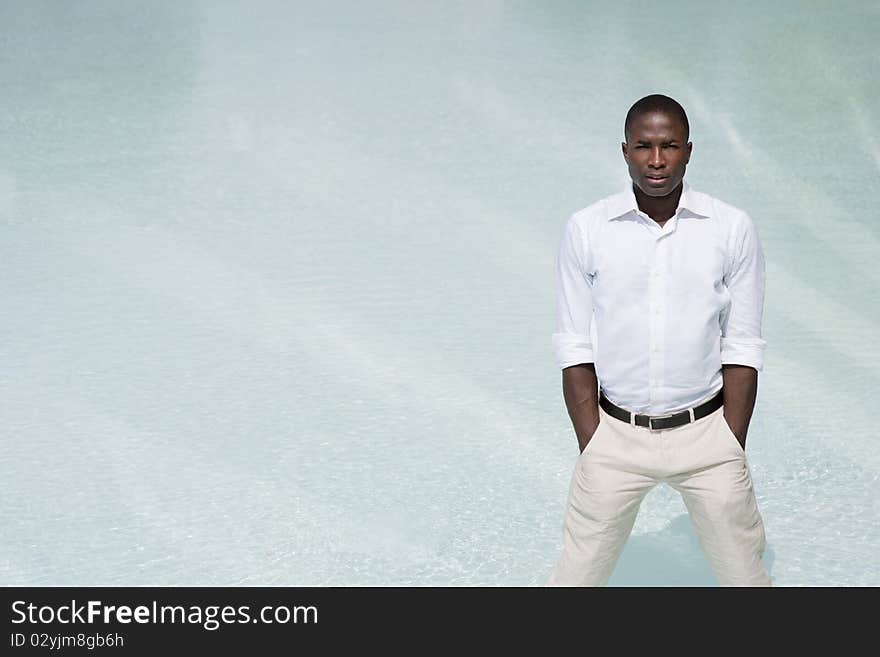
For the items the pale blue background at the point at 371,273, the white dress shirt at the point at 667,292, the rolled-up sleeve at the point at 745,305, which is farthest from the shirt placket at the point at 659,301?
the pale blue background at the point at 371,273

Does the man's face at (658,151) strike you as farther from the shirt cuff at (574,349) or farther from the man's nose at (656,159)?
the shirt cuff at (574,349)

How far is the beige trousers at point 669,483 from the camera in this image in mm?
2023

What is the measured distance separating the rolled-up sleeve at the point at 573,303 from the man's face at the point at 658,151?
139mm

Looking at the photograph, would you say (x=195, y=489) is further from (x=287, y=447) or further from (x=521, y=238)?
(x=521, y=238)

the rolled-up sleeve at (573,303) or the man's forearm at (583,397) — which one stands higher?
the rolled-up sleeve at (573,303)

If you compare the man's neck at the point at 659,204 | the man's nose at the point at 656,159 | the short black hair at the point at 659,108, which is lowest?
the man's neck at the point at 659,204

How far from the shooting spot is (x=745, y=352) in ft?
6.59

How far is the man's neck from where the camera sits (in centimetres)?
198

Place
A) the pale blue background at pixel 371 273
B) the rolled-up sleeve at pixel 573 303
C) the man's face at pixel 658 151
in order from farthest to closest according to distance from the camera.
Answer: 1. the pale blue background at pixel 371 273
2. the rolled-up sleeve at pixel 573 303
3. the man's face at pixel 658 151

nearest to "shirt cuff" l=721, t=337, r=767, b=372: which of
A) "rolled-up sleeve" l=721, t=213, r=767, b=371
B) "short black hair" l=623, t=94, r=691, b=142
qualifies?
"rolled-up sleeve" l=721, t=213, r=767, b=371

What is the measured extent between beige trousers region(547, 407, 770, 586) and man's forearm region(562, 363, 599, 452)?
2 centimetres

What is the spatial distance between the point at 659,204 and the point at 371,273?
2.64 meters
